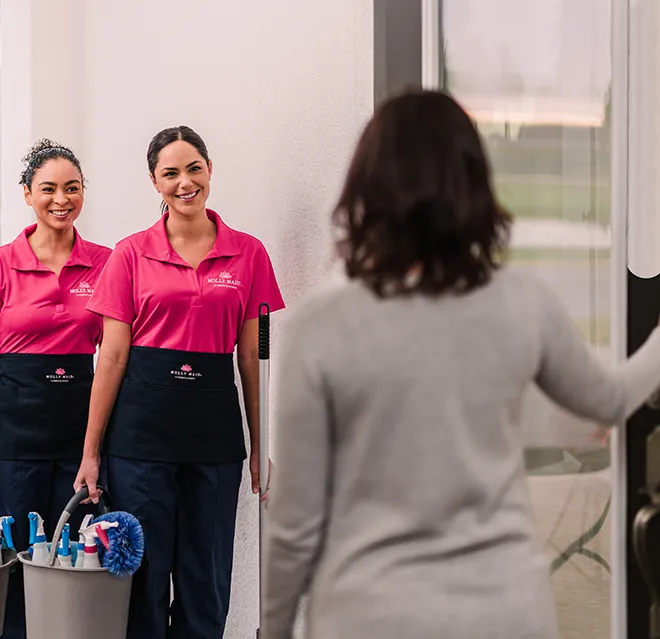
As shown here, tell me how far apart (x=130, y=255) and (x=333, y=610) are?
1.65 meters

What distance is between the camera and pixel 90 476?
272 cm

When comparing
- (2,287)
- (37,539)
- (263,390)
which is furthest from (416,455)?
(2,287)

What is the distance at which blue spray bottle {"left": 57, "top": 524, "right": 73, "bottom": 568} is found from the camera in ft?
8.91

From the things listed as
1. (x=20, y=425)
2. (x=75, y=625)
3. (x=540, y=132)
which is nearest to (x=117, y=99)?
(x=20, y=425)

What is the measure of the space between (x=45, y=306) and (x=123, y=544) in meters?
0.83

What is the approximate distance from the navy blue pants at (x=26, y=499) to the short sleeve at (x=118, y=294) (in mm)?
632

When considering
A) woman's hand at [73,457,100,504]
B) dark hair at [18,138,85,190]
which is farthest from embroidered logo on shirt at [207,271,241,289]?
dark hair at [18,138,85,190]

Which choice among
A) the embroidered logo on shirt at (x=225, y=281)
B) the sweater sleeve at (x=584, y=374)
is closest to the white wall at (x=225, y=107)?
the embroidered logo on shirt at (x=225, y=281)

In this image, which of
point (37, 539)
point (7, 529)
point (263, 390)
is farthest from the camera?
→ point (7, 529)

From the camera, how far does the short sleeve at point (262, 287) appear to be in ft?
8.74

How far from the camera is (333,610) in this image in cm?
117

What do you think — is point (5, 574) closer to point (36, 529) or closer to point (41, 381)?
point (36, 529)

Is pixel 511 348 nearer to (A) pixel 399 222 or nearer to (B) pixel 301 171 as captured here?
(A) pixel 399 222

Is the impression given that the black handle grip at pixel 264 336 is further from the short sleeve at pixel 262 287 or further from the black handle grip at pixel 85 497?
the black handle grip at pixel 85 497
